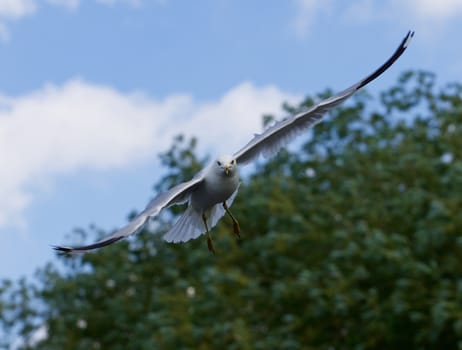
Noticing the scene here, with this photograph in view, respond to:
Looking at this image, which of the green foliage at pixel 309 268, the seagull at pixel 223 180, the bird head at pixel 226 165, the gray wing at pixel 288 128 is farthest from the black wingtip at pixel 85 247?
the green foliage at pixel 309 268

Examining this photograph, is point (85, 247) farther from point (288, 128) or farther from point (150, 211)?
point (288, 128)

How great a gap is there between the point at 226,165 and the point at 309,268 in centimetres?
848

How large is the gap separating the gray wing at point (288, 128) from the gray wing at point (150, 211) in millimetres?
594

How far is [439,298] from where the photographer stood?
13.6 metres

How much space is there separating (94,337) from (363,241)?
5.67 meters

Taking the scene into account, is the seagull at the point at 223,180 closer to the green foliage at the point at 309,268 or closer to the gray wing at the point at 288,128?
the gray wing at the point at 288,128

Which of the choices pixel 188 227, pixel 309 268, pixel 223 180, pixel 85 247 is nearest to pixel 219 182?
pixel 223 180

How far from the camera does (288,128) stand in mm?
8180

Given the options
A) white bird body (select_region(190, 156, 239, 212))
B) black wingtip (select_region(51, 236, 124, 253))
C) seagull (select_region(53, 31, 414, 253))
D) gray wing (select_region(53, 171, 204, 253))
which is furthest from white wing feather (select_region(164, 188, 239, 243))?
black wingtip (select_region(51, 236, 124, 253))

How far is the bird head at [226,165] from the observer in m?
7.19

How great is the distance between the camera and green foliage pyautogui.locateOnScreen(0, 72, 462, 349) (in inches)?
561

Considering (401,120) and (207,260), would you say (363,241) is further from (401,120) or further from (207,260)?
(401,120)

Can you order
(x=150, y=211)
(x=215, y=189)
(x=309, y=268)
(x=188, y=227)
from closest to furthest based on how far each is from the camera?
(x=150, y=211)
(x=215, y=189)
(x=188, y=227)
(x=309, y=268)

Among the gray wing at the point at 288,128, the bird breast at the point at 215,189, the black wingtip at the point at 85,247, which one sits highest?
the gray wing at the point at 288,128
